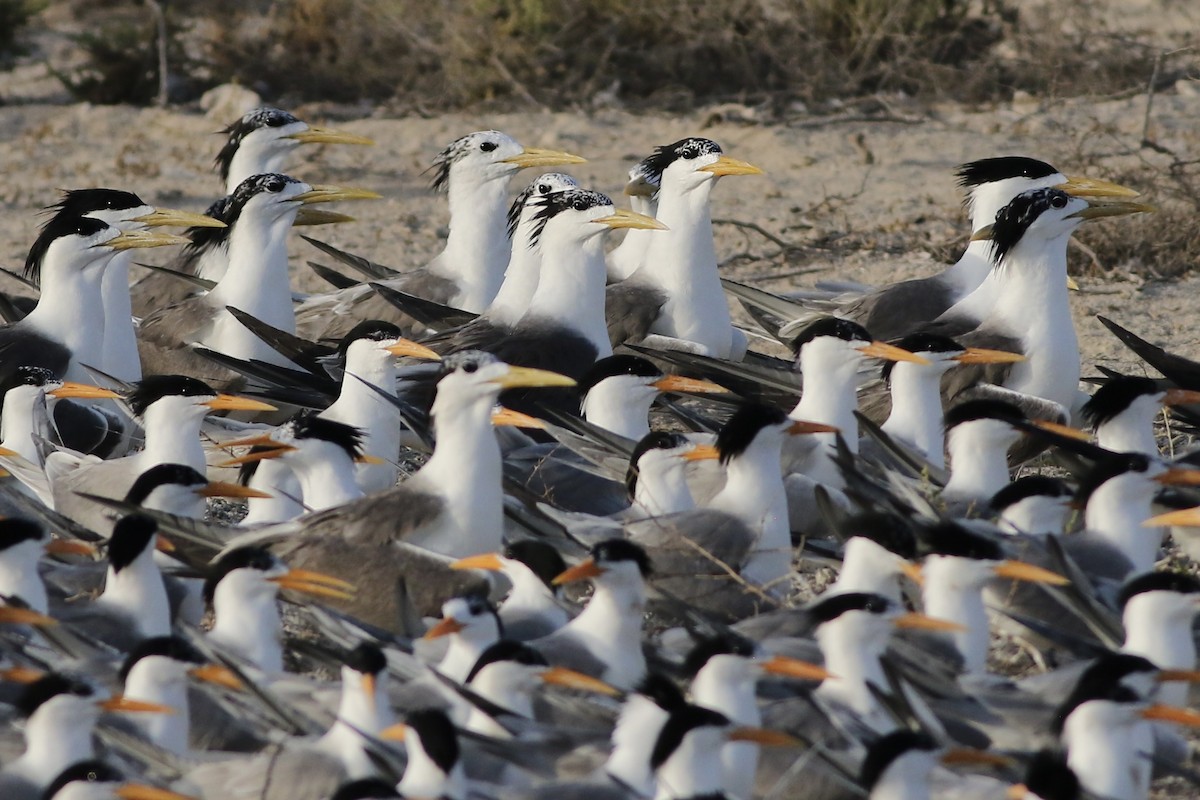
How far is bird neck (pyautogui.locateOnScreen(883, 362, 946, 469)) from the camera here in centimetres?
562

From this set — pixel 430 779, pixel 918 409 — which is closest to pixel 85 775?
pixel 430 779

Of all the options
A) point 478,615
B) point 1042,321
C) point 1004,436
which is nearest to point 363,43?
point 1042,321

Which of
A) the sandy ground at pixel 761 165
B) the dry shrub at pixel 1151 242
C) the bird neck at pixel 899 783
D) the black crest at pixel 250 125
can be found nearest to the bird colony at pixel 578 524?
the bird neck at pixel 899 783

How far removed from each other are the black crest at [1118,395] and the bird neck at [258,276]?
9.50ft

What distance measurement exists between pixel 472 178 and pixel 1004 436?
2.95 meters

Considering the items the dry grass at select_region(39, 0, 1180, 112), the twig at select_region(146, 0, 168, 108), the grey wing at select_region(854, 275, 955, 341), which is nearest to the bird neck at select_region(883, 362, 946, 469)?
the grey wing at select_region(854, 275, 955, 341)

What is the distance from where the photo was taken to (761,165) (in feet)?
33.1

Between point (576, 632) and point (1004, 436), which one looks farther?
point (1004, 436)

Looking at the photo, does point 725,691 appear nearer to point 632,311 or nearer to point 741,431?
point 741,431

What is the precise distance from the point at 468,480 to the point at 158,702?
1193 mm

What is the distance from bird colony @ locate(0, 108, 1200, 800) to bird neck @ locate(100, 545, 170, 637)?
11 millimetres

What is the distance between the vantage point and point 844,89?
35.9ft

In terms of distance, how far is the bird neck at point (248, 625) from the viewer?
436cm

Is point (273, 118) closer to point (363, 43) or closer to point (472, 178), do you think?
point (472, 178)
